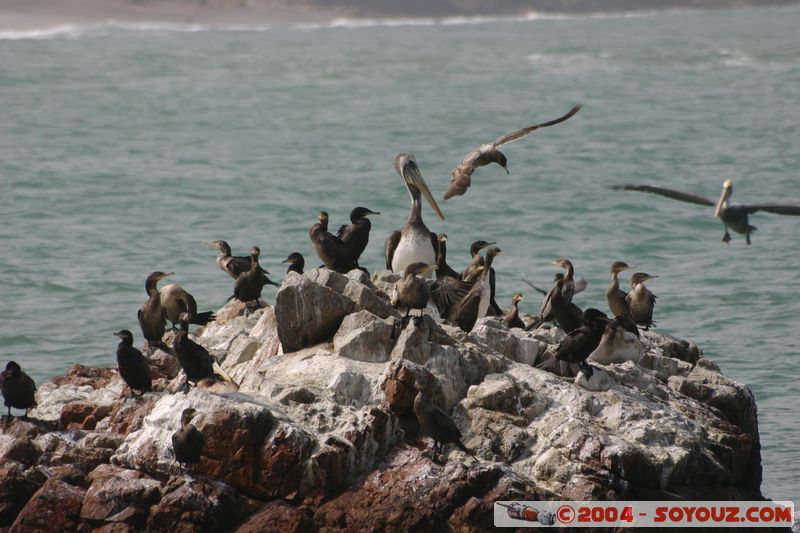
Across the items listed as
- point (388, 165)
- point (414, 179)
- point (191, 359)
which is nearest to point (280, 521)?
point (191, 359)

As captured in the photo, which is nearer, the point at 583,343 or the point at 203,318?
the point at 583,343

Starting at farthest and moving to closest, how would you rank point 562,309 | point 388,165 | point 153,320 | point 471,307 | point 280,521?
point 388,165 → point 153,320 → point 562,309 → point 471,307 → point 280,521

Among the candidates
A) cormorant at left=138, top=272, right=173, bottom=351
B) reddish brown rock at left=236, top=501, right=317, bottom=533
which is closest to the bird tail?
cormorant at left=138, top=272, right=173, bottom=351

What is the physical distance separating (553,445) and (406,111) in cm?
4140

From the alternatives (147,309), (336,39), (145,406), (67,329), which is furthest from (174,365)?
(336,39)

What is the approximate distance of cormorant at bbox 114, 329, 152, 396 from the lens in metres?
11.7

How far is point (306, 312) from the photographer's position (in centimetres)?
1233

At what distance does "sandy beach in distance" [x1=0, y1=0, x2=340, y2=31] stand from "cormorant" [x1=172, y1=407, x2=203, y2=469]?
220ft

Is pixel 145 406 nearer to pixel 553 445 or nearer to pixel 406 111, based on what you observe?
pixel 553 445

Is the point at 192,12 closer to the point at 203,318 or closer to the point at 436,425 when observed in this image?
the point at 203,318

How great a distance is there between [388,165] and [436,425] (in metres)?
31.0

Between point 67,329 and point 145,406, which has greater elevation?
point 145,406

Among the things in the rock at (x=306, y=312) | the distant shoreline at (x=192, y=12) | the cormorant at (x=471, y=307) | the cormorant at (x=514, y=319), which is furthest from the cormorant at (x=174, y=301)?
the distant shoreline at (x=192, y=12)

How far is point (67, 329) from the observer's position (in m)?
21.9
